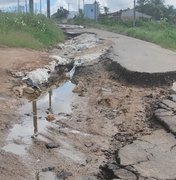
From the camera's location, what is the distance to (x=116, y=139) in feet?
19.9

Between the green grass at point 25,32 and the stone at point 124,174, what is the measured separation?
437 inches

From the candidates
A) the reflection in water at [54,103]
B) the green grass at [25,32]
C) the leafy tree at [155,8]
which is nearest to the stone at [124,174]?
the reflection in water at [54,103]

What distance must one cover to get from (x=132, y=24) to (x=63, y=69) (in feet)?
92.1

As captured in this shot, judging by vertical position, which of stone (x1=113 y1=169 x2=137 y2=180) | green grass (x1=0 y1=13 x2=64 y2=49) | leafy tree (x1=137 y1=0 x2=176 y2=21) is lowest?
stone (x1=113 y1=169 x2=137 y2=180)

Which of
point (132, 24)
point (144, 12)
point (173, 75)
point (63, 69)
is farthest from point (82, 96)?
point (144, 12)

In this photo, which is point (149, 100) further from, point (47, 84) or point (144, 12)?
point (144, 12)

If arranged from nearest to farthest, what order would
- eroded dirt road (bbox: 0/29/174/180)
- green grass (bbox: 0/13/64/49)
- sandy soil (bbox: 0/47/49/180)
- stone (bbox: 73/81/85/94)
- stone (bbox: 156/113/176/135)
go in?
1. sandy soil (bbox: 0/47/49/180)
2. eroded dirt road (bbox: 0/29/174/180)
3. stone (bbox: 156/113/176/135)
4. stone (bbox: 73/81/85/94)
5. green grass (bbox: 0/13/64/49)

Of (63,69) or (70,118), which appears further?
(63,69)

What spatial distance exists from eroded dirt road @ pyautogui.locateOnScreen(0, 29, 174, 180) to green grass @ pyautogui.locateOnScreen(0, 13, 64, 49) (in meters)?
5.17

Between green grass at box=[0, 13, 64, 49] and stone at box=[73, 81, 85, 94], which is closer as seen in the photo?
stone at box=[73, 81, 85, 94]

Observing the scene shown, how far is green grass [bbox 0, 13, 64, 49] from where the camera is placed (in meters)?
15.9

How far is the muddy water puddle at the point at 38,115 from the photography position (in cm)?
569

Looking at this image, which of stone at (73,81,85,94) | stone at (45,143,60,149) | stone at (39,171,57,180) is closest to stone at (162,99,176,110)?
stone at (73,81,85,94)

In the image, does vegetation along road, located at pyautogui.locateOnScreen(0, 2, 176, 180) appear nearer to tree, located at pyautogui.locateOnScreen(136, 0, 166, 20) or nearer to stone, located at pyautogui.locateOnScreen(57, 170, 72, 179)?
stone, located at pyautogui.locateOnScreen(57, 170, 72, 179)
